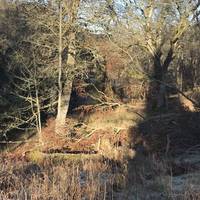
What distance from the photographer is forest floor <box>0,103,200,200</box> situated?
981 cm

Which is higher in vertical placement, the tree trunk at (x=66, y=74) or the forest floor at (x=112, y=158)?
the tree trunk at (x=66, y=74)

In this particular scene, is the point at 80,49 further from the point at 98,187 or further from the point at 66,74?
the point at 98,187

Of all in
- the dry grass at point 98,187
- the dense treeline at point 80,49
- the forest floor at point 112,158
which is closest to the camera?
the dry grass at point 98,187

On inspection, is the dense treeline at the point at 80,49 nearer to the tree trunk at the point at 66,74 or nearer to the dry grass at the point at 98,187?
the tree trunk at the point at 66,74

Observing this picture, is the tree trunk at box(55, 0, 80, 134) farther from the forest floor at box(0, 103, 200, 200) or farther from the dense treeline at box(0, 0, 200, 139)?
the forest floor at box(0, 103, 200, 200)

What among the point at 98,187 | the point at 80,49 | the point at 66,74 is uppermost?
the point at 80,49

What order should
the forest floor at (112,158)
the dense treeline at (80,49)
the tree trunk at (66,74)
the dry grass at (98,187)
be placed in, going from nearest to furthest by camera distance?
the dry grass at (98,187)
the forest floor at (112,158)
the dense treeline at (80,49)
the tree trunk at (66,74)

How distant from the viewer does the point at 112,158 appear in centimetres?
1778

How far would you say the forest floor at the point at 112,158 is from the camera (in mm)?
9812

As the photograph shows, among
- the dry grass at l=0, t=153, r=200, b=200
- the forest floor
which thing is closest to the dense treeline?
the forest floor

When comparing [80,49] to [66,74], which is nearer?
[66,74]

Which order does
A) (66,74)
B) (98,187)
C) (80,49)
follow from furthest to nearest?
(80,49)
(66,74)
(98,187)

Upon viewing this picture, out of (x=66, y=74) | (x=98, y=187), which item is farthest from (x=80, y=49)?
(x=98, y=187)

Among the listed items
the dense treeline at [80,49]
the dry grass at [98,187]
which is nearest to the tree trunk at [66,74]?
the dense treeline at [80,49]
